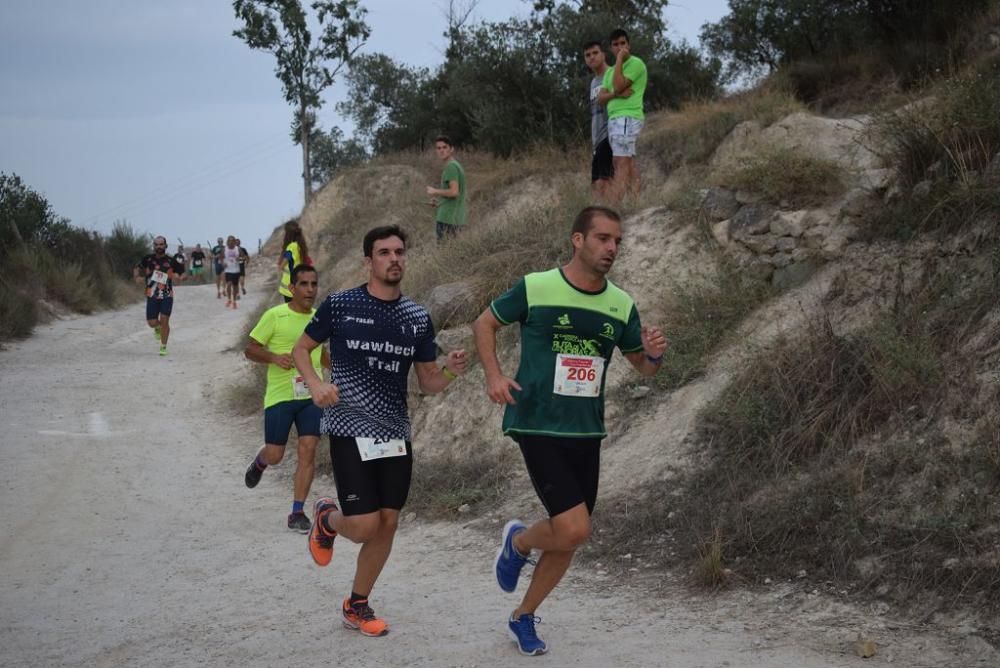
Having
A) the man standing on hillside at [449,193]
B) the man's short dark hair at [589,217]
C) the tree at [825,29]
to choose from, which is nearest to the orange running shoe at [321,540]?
the man's short dark hair at [589,217]

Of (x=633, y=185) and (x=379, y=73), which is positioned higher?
(x=379, y=73)

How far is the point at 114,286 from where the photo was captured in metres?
32.6

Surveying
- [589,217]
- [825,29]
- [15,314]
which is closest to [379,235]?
[589,217]

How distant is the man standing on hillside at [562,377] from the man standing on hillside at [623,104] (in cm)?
753

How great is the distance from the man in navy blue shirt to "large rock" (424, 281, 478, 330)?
5.61m

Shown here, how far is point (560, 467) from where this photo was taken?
532 centimetres

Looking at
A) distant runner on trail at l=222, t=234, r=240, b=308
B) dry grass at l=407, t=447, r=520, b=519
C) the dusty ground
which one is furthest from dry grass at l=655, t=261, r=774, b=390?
distant runner on trail at l=222, t=234, r=240, b=308

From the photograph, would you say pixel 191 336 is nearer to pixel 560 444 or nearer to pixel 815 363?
pixel 815 363

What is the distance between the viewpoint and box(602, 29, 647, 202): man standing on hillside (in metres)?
12.6

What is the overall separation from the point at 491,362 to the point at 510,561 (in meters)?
1.13

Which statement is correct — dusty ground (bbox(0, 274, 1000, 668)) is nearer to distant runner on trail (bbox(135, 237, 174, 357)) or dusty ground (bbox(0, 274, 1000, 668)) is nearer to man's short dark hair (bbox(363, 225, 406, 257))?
man's short dark hair (bbox(363, 225, 406, 257))

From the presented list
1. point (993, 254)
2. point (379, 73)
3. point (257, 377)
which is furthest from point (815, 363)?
point (379, 73)

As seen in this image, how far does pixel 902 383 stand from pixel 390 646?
385 cm

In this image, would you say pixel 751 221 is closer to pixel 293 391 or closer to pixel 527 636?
pixel 293 391
